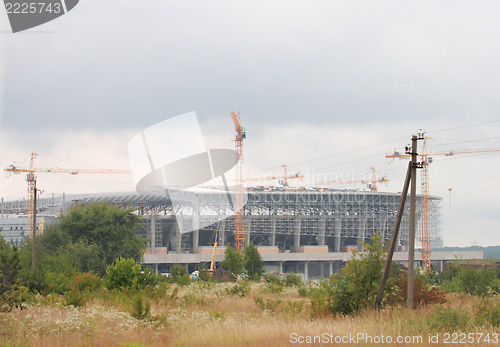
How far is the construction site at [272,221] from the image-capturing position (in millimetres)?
124938

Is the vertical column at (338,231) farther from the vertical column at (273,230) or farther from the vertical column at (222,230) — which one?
the vertical column at (222,230)

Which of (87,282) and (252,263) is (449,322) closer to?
(87,282)

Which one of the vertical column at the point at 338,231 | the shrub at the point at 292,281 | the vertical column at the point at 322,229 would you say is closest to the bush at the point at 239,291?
the shrub at the point at 292,281

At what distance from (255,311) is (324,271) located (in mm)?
108018

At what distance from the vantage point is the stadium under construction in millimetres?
126438

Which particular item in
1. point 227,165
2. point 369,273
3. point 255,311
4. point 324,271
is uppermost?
point 227,165

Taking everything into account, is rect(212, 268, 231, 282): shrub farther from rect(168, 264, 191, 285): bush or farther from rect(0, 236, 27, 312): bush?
rect(0, 236, 27, 312): bush

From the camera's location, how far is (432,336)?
1648 centimetres

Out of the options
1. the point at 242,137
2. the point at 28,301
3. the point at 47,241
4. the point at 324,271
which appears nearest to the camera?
the point at 28,301

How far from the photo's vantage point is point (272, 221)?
13488 centimetres

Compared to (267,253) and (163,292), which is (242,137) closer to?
(267,253)

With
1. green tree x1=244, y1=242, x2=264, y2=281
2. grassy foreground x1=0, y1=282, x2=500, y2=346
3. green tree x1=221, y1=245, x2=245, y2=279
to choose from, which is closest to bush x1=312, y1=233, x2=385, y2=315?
grassy foreground x1=0, y1=282, x2=500, y2=346

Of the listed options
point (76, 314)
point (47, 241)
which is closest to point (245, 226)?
point (47, 241)

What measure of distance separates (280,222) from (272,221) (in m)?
2.19
